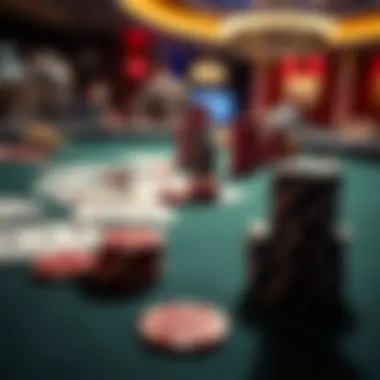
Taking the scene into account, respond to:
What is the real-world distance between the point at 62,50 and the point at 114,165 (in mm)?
4283

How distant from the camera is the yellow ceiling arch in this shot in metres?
5.81

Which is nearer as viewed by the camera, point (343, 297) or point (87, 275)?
point (343, 297)

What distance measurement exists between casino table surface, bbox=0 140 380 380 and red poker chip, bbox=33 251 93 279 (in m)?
0.04

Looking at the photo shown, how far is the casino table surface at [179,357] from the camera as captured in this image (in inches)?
40.4

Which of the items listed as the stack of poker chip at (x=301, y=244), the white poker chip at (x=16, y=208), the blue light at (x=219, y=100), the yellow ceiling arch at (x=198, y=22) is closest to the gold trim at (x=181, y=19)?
the yellow ceiling arch at (x=198, y=22)

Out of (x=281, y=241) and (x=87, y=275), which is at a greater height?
(x=281, y=241)

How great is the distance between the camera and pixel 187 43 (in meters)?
7.07

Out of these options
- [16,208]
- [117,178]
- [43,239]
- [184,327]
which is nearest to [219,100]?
[117,178]

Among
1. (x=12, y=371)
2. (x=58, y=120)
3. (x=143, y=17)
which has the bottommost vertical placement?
(x=58, y=120)

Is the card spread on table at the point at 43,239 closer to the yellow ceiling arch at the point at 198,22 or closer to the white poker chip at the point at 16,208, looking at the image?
the white poker chip at the point at 16,208

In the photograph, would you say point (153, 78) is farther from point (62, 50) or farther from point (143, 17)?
point (62, 50)

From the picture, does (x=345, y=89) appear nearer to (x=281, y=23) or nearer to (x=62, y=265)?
(x=281, y=23)

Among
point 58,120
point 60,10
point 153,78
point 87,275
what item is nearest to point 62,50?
point 60,10

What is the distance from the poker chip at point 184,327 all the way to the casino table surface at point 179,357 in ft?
0.07
